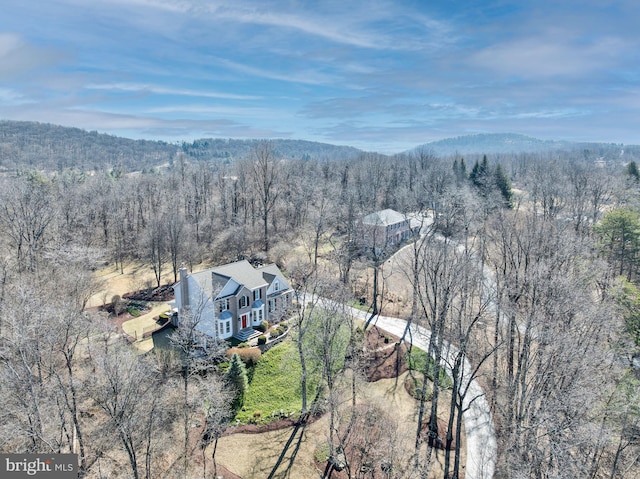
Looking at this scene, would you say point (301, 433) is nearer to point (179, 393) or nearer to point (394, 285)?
point (179, 393)

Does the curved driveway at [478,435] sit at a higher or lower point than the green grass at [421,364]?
lower

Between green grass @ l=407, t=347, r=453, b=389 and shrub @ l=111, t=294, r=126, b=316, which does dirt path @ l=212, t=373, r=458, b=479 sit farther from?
shrub @ l=111, t=294, r=126, b=316

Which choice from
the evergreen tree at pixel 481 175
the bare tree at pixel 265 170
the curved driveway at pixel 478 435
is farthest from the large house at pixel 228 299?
the evergreen tree at pixel 481 175

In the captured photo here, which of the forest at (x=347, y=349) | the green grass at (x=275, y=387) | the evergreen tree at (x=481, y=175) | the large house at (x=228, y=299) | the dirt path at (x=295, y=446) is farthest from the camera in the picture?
the evergreen tree at (x=481, y=175)

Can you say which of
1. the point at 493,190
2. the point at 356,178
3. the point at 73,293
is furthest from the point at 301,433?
the point at 356,178

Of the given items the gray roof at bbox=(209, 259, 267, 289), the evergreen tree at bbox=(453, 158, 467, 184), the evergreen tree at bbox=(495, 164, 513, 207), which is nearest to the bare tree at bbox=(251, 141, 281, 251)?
the gray roof at bbox=(209, 259, 267, 289)

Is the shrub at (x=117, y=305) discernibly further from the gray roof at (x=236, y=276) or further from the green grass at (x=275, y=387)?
the green grass at (x=275, y=387)

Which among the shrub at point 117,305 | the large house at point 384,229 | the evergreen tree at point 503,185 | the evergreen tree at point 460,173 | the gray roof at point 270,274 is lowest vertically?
the shrub at point 117,305
